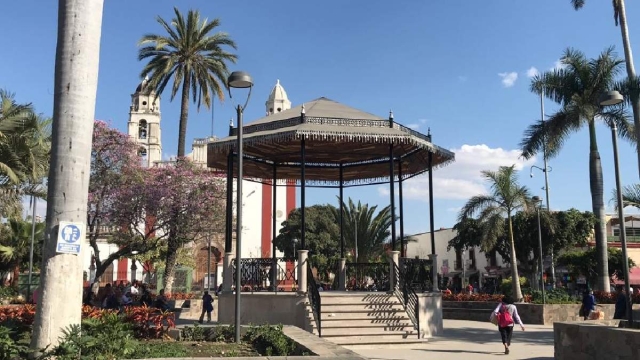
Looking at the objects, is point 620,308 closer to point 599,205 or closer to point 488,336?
point 488,336

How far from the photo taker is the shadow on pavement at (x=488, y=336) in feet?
51.6

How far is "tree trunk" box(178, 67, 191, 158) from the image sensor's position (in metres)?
30.0

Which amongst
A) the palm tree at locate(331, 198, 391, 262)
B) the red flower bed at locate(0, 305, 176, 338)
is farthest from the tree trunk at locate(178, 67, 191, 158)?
the red flower bed at locate(0, 305, 176, 338)

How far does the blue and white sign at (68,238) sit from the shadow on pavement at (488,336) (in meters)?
10.4

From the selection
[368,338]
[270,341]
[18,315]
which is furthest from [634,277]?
[18,315]

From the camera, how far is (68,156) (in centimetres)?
675

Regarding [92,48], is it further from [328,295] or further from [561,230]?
[561,230]

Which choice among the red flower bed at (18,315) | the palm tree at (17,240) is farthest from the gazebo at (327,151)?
the palm tree at (17,240)

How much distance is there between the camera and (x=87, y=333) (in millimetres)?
7617

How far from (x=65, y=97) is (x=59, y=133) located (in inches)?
17.4

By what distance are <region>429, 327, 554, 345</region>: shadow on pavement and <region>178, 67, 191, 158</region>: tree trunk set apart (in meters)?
17.5

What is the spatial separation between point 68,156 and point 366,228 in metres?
34.8

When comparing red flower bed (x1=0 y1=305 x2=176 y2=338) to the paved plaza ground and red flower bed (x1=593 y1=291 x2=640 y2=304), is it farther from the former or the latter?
red flower bed (x1=593 y1=291 x2=640 y2=304)

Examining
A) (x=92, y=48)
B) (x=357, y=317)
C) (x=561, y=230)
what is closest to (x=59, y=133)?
(x=92, y=48)
